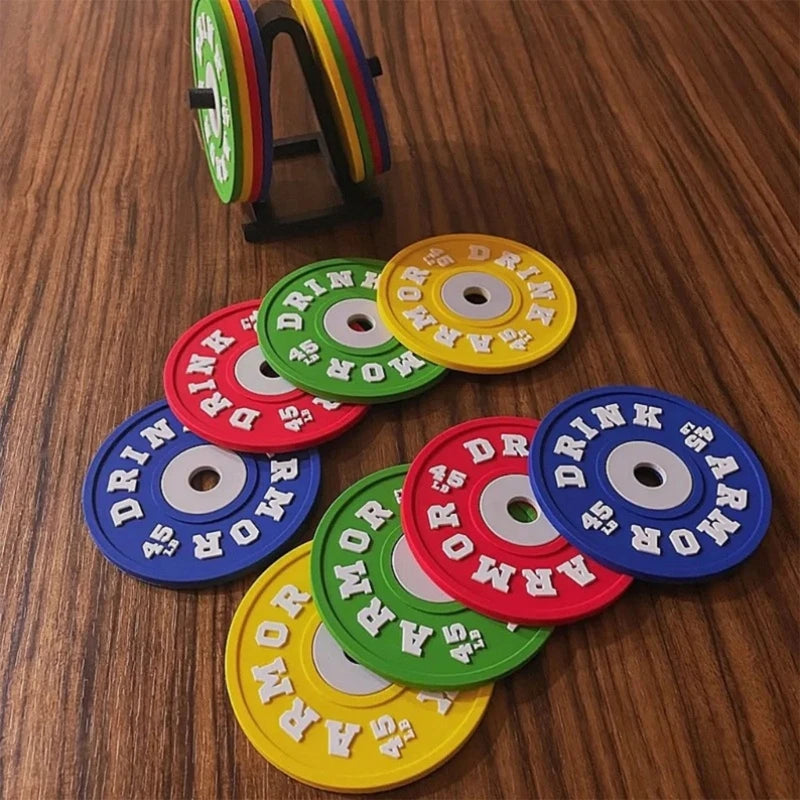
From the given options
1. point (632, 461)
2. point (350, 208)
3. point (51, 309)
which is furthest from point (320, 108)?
point (632, 461)

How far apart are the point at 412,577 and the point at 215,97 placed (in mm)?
457

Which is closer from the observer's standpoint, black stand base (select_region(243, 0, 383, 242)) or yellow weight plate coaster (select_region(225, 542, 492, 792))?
yellow weight plate coaster (select_region(225, 542, 492, 792))

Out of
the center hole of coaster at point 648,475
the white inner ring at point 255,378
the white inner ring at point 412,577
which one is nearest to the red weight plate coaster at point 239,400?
the white inner ring at point 255,378

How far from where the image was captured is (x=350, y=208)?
0.86 meters

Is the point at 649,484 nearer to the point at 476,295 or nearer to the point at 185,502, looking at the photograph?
the point at 476,295

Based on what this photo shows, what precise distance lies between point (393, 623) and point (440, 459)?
14 cm

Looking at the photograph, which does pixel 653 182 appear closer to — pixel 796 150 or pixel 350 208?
pixel 796 150

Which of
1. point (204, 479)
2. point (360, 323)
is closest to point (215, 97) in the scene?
point (360, 323)

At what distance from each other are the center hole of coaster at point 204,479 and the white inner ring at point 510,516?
209 mm

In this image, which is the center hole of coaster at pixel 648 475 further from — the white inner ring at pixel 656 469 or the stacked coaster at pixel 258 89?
the stacked coaster at pixel 258 89

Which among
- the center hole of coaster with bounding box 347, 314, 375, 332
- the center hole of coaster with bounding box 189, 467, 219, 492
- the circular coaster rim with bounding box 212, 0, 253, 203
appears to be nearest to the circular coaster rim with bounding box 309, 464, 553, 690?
the center hole of coaster with bounding box 189, 467, 219, 492

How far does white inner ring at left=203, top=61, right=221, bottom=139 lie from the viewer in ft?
2.49

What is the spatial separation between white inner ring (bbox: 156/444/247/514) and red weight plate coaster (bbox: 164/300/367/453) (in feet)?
0.04

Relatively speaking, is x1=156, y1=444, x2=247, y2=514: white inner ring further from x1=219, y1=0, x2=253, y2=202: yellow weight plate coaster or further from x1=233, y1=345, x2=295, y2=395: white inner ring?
x1=219, y1=0, x2=253, y2=202: yellow weight plate coaster
